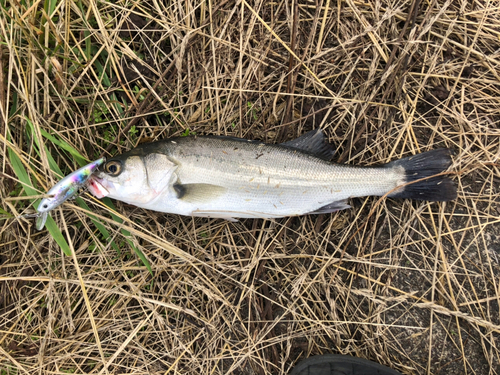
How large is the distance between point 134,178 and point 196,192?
0.58 m

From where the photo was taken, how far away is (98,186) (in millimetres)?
2678

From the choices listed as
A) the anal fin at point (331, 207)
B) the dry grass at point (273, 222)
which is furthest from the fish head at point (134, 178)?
the anal fin at point (331, 207)

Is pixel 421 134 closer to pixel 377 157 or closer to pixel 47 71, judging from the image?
pixel 377 157

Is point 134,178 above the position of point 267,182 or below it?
above

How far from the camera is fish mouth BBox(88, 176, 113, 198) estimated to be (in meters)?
2.68

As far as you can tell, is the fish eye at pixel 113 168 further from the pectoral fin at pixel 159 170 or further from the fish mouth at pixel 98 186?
the pectoral fin at pixel 159 170

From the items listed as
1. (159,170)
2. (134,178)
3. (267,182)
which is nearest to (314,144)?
(267,182)

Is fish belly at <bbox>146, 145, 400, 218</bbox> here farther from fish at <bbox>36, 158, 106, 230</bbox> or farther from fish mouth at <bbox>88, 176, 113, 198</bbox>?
fish at <bbox>36, 158, 106, 230</bbox>

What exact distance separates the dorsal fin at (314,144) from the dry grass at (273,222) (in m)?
0.25

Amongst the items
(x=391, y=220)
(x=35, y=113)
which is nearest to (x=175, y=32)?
(x=35, y=113)

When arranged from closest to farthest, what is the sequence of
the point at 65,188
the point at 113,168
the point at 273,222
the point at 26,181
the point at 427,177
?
the point at 65,188
the point at 113,168
the point at 26,181
the point at 427,177
the point at 273,222

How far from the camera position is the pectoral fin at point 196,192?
9.11 feet

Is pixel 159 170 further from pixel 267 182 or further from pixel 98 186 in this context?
pixel 267 182

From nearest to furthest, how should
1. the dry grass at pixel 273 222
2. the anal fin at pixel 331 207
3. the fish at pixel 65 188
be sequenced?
the fish at pixel 65 188 < the anal fin at pixel 331 207 < the dry grass at pixel 273 222
